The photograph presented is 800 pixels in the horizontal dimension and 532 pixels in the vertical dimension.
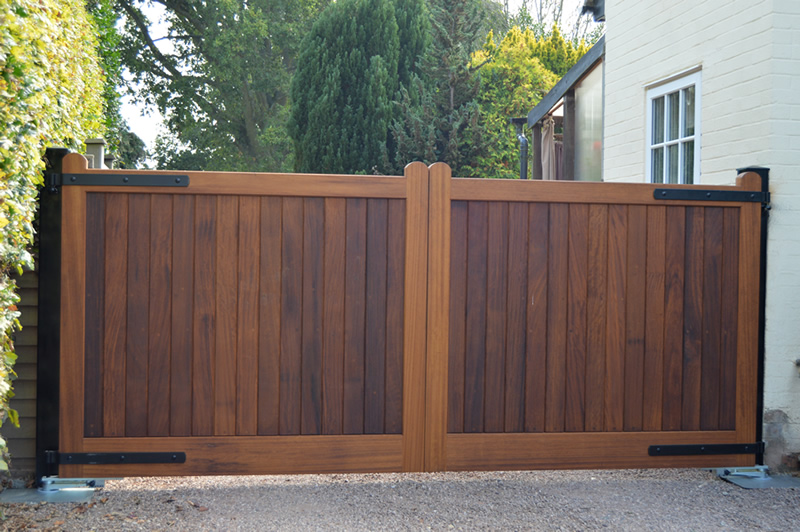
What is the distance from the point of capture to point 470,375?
368 cm

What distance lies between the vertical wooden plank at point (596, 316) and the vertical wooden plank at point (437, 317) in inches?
28.9

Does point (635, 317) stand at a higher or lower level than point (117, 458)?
higher

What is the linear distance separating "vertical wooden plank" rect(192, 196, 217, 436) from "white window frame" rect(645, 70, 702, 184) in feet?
10.4

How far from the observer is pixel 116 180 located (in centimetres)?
348

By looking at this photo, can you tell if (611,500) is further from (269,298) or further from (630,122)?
(630,122)

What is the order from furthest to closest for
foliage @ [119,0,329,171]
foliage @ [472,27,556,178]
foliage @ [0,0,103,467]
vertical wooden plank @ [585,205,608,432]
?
foliage @ [119,0,329,171] → foliage @ [472,27,556,178] → vertical wooden plank @ [585,205,608,432] → foliage @ [0,0,103,467]

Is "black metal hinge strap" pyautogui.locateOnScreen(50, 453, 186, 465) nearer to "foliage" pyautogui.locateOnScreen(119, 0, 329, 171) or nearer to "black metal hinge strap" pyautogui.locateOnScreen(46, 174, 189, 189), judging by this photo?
"black metal hinge strap" pyautogui.locateOnScreen(46, 174, 189, 189)

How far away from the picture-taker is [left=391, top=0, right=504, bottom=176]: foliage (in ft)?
52.9

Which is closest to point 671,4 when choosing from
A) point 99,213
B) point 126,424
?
point 99,213

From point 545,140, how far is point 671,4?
18.1ft

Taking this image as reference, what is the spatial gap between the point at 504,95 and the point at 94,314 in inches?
608

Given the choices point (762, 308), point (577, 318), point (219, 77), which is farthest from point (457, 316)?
point (219, 77)

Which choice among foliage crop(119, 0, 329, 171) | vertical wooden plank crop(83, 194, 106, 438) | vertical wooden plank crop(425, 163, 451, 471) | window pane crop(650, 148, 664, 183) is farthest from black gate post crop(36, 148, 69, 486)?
foliage crop(119, 0, 329, 171)

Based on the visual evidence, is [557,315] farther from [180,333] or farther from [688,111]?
[688,111]
